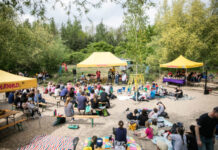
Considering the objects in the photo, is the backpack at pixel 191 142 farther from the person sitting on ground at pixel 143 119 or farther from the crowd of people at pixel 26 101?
the crowd of people at pixel 26 101

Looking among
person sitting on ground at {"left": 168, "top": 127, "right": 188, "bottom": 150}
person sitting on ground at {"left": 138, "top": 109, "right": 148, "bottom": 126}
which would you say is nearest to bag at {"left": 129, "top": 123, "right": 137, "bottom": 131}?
person sitting on ground at {"left": 138, "top": 109, "right": 148, "bottom": 126}

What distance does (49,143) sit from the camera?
5184mm

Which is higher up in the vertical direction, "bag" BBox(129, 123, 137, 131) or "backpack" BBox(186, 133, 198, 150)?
"backpack" BBox(186, 133, 198, 150)

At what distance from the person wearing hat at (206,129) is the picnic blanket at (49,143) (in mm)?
3888

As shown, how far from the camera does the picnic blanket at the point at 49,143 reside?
494 centimetres

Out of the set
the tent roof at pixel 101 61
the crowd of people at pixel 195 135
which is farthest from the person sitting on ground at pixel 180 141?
the tent roof at pixel 101 61

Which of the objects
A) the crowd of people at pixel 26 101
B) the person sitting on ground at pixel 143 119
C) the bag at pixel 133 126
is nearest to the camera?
the bag at pixel 133 126

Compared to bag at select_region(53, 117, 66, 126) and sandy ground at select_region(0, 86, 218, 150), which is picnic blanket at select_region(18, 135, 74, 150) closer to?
sandy ground at select_region(0, 86, 218, 150)

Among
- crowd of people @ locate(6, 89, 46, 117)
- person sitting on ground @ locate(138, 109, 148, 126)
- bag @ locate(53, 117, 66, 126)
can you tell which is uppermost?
crowd of people @ locate(6, 89, 46, 117)

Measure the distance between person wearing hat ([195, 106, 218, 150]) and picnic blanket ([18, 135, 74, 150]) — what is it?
3.89m

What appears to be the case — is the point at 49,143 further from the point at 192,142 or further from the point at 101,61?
the point at 101,61

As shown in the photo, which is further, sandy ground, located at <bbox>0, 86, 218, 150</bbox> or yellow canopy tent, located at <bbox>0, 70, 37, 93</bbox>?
sandy ground, located at <bbox>0, 86, 218, 150</bbox>

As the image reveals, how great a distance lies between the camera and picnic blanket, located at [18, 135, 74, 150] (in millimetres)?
4938

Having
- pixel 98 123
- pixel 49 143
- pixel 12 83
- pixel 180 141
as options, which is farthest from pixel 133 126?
pixel 12 83
